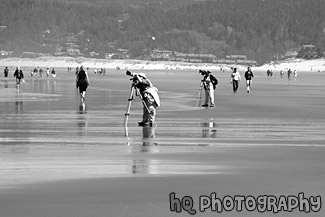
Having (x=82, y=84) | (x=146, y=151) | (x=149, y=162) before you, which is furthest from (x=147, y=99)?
(x=82, y=84)

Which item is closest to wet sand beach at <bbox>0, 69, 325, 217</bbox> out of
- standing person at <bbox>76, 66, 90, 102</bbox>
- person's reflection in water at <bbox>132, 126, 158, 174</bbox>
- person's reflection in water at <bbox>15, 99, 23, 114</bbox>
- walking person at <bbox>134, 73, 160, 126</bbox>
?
person's reflection in water at <bbox>132, 126, 158, 174</bbox>

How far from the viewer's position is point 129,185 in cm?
1156

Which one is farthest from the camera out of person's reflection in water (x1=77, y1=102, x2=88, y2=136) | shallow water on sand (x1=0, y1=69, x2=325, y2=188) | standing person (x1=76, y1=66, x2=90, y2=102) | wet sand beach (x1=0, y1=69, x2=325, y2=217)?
standing person (x1=76, y1=66, x2=90, y2=102)

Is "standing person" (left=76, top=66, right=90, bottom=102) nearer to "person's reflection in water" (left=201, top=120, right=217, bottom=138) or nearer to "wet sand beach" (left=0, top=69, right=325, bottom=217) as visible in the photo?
"wet sand beach" (left=0, top=69, right=325, bottom=217)

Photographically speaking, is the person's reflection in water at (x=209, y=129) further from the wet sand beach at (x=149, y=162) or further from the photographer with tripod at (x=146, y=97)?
the photographer with tripod at (x=146, y=97)

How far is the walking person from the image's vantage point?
22.6 metres

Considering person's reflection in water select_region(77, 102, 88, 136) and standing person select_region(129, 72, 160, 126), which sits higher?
standing person select_region(129, 72, 160, 126)

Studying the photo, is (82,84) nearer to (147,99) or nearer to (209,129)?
(147,99)

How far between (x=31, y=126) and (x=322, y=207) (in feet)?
43.6

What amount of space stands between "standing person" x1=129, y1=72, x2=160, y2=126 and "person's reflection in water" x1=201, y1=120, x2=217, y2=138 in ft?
4.20

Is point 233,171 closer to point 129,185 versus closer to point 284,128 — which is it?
point 129,185

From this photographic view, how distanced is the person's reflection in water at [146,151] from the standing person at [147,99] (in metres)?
0.63

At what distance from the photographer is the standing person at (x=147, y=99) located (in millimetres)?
22578

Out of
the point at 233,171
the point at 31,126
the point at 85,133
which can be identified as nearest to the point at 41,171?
the point at 233,171
